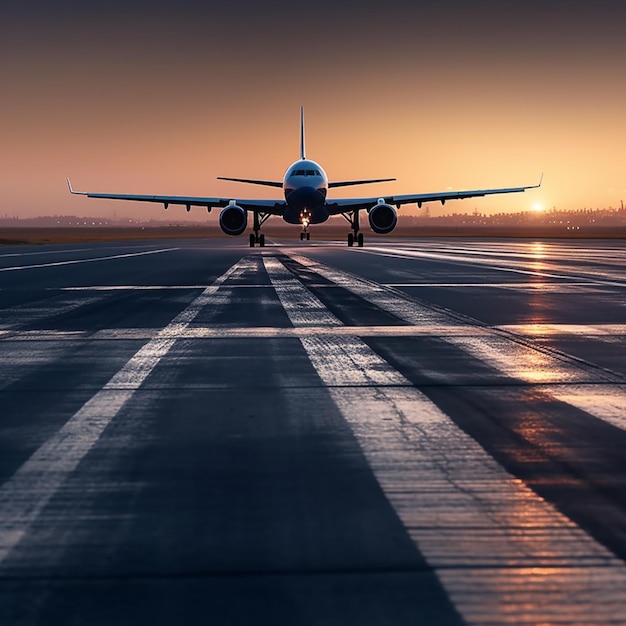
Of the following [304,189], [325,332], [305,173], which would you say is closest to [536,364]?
[325,332]

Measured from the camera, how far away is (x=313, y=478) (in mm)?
4363

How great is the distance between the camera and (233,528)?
11.7 feet

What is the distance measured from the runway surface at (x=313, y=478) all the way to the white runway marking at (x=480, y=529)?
1 centimetres

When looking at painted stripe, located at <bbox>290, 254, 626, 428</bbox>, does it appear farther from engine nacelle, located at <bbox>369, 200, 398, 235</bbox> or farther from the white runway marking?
engine nacelle, located at <bbox>369, 200, 398, 235</bbox>

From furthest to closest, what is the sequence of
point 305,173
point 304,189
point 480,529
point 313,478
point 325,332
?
point 305,173, point 304,189, point 325,332, point 313,478, point 480,529

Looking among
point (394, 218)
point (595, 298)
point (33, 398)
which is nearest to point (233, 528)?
point (33, 398)

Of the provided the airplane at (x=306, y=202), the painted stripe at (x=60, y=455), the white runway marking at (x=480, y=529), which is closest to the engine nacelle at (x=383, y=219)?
the airplane at (x=306, y=202)

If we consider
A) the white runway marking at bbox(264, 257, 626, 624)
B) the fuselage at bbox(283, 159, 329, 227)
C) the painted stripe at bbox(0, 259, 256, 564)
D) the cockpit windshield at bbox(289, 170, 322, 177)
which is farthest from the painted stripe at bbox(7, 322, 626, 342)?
the cockpit windshield at bbox(289, 170, 322, 177)

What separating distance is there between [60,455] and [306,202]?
3548 cm

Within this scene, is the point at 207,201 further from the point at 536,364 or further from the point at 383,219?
the point at 536,364

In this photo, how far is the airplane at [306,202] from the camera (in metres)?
40.0

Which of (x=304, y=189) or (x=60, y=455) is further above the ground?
(x=304, y=189)

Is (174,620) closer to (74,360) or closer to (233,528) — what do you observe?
(233,528)

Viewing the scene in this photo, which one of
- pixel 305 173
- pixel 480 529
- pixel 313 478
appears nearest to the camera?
pixel 480 529
